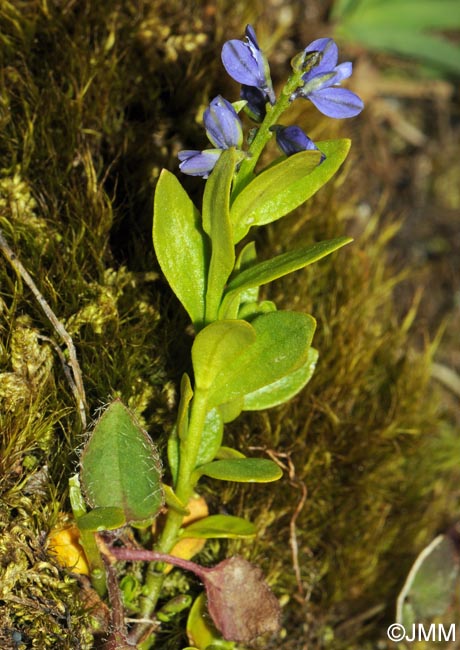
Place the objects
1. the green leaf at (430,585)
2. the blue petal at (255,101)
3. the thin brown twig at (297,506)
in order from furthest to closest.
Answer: the green leaf at (430,585) < the thin brown twig at (297,506) < the blue petal at (255,101)

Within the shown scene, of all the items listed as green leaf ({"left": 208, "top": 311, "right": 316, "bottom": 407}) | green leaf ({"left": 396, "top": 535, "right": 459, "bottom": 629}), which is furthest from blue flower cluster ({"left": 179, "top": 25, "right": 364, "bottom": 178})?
green leaf ({"left": 396, "top": 535, "right": 459, "bottom": 629})

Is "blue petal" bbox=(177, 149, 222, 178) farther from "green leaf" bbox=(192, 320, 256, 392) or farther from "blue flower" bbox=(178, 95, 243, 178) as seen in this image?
"green leaf" bbox=(192, 320, 256, 392)

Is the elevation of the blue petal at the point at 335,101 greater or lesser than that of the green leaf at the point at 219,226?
greater

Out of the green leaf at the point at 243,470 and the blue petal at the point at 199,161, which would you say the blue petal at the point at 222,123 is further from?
the green leaf at the point at 243,470

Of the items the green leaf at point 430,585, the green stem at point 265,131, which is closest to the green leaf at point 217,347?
the green stem at point 265,131

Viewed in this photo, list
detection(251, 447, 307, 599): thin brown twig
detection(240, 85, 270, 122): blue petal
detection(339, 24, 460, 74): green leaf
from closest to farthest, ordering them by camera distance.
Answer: detection(240, 85, 270, 122): blue petal < detection(251, 447, 307, 599): thin brown twig < detection(339, 24, 460, 74): green leaf

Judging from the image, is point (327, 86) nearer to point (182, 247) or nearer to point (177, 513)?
point (182, 247)

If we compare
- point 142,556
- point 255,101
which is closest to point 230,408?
point 142,556
